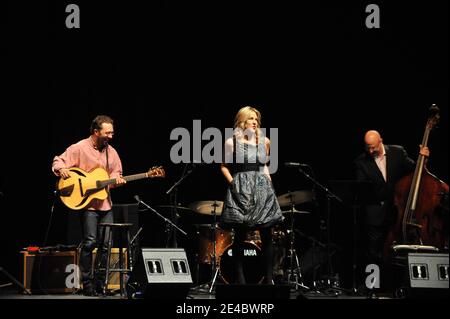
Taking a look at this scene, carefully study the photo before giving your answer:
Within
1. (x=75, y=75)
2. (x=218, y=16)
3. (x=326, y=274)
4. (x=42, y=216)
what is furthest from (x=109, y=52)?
(x=326, y=274)

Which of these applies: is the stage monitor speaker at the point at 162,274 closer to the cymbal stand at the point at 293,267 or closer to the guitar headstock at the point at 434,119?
the cymbal stand at the point at 293,267

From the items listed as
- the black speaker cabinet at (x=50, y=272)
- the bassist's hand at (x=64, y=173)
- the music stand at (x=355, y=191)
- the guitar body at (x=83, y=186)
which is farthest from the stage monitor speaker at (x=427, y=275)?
the black speaker cabinet at (x=50, y=272)

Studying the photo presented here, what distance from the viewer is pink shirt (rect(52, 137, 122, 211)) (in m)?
7.81

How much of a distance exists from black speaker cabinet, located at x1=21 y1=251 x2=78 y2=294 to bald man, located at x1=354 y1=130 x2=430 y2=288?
3.17 meters

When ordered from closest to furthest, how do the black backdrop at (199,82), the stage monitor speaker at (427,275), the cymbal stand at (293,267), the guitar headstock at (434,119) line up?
the stage monitor speaker at (427,275) < the guitar headstock at (434,119) < the cymbal stand at (293,267) < the black backdrop at (199,82)

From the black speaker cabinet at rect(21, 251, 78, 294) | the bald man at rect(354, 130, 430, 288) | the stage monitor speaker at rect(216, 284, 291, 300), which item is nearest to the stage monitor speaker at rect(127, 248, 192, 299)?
the stage monitor speaker at rect(216, 284, 291, 300)

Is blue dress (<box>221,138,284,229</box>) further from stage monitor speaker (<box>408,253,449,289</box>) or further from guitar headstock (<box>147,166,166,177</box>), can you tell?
guitar headstock (<box>147,166,166,177</box>)

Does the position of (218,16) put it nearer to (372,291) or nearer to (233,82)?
(233,82)

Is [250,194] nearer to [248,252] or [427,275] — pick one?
[427,275]

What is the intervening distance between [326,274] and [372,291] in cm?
200

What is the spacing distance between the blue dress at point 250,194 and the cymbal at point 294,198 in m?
1.65

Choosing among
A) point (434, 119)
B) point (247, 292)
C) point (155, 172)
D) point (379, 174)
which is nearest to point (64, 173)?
point (155, 172)

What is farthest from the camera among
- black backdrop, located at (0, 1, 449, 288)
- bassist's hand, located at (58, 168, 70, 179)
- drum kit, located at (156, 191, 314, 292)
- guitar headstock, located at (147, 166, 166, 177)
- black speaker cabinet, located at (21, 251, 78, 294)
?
black backdrop, located at (0, 1, 449, 288)

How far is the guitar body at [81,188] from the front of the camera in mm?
7785
